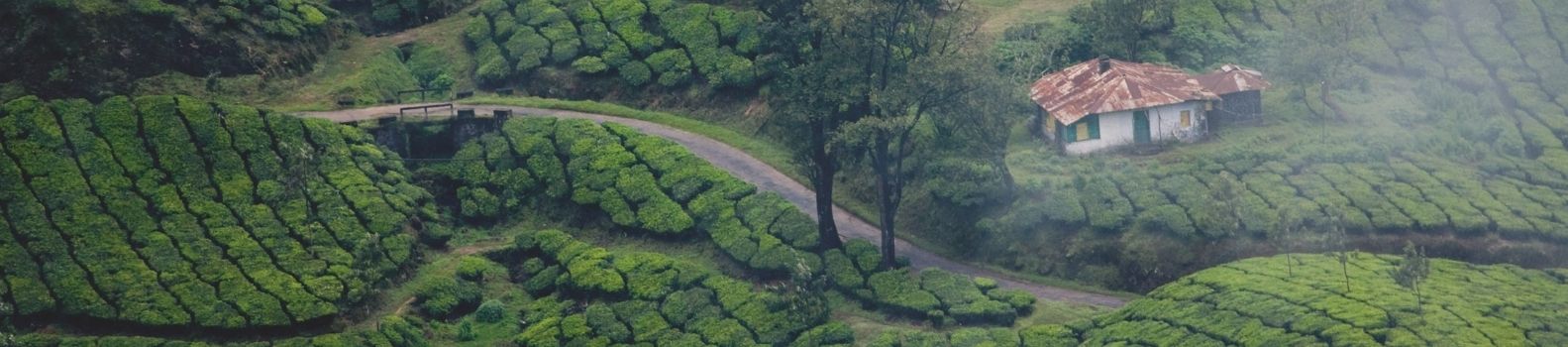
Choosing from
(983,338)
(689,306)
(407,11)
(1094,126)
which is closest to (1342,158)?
(1094,126)

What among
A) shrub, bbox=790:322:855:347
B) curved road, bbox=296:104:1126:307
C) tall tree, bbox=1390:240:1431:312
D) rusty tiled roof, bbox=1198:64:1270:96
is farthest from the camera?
rusty tiled roof, bbox=1198:64:1270:96

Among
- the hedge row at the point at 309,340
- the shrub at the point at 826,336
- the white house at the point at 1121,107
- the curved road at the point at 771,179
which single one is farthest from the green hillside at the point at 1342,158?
the hedge row at the point at 309,340

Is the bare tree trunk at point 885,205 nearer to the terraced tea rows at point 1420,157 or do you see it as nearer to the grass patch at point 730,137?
the grass patch at point 730,137

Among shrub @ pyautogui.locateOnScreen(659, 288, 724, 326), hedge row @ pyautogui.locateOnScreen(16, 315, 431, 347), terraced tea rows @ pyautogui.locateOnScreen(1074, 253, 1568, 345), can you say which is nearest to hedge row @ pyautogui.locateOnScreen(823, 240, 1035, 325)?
terraced tea rows @ pyautogui.locateOnScreen(1074, 253, 1568, 345)

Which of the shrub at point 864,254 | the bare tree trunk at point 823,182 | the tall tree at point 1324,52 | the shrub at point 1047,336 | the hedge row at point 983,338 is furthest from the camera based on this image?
the tall tree at point 1324,52

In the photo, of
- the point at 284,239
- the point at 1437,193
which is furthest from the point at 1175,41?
the point at 284,239

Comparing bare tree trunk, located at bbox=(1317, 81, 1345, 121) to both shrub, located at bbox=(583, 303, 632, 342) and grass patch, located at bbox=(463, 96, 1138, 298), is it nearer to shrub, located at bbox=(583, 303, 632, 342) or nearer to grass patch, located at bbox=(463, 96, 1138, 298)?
grass patch, located at bbox=(463, 96, 1138, 298)
